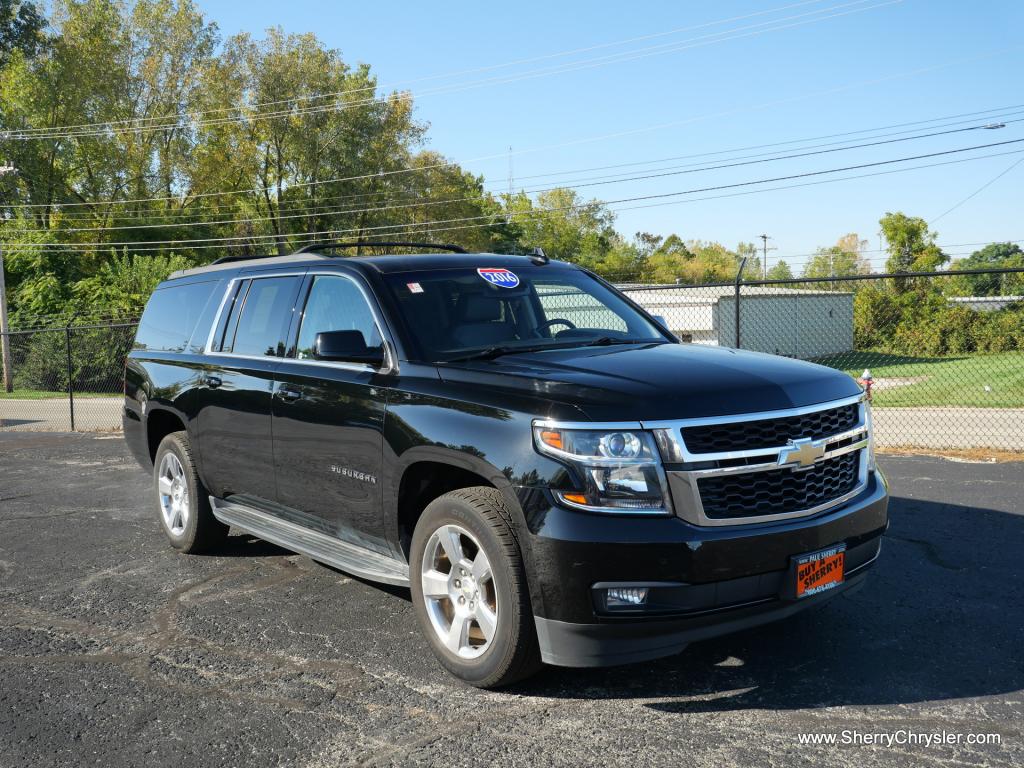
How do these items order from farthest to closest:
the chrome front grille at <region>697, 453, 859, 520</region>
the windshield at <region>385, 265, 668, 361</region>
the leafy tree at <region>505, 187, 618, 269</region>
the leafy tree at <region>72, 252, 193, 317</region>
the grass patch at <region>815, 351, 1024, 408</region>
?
the leafy tree at <region>505, 187, 618, 269</region>, the leafy tree at <region>72, 252, 193, 317</region>, the grass patch at <region>815, 351, 1024, 408</region>, the windshield at <region>385, 265, 668, 361</region>, the chrome front grille at <region>697, 453, 859, 520</region>

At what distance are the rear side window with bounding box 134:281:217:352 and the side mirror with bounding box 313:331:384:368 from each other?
7.49 feet

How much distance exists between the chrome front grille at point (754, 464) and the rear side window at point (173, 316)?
4.11 metres

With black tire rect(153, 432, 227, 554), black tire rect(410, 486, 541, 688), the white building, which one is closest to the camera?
black tire rect(410, 486, 541, 688)

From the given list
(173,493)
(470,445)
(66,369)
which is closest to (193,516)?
(173,493)

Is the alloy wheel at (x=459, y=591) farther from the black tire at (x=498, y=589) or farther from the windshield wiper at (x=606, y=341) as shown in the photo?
the windshield wiper at (x=606, y=341)

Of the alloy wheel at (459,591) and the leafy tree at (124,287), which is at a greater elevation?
the leafy tree at (124,287)

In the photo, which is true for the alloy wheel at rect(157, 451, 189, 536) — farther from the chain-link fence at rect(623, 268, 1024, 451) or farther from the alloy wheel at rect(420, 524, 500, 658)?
the chain-link fence at rect(623, 268, 1024, 451)

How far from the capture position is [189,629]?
198 inches

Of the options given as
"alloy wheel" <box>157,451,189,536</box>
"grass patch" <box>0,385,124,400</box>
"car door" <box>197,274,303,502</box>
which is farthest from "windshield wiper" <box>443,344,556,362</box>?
"grass patch" <box>0,385,124,400</box>

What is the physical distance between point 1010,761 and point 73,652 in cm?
425

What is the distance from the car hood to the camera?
3.69m

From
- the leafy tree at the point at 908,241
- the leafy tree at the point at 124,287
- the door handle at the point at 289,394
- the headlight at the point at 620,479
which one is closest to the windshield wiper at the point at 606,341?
the headlight at the point at 620,479

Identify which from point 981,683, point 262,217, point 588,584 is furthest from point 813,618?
point 262,217

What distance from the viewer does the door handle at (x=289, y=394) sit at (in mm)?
5191
